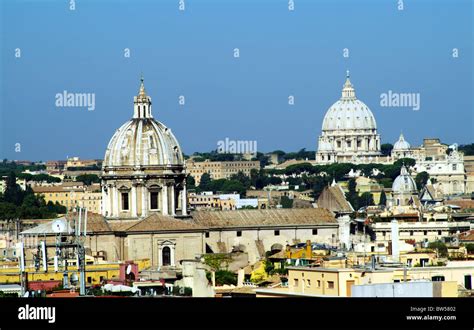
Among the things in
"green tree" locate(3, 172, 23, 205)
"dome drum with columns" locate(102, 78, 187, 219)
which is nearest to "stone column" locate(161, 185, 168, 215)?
"dome drum with columns" locate(102, 78, 187, 219)

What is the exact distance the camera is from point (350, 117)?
16288 centimetres

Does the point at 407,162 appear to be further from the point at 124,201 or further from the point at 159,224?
the point at 159,224

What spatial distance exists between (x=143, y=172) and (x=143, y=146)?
0.66 meters

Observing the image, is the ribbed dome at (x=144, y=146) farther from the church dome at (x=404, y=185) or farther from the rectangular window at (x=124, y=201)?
the church dome at (x=404, y=185)

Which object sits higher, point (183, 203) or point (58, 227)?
point (183, 203)

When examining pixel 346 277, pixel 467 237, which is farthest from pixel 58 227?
pixel 346 277

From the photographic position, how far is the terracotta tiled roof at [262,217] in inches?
1994

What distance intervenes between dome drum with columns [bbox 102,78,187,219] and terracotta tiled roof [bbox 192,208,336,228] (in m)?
0.97

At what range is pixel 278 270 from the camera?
34.1m

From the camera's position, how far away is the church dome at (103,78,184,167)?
49.5m

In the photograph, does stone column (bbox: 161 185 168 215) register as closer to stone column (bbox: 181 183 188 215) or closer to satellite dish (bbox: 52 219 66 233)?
stone column (bbox: 181 183 188 215)

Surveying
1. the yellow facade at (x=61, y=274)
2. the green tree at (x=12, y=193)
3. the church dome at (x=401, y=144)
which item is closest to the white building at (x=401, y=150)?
the church dome at (x=401, y=144)

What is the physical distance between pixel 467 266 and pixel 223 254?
2634 centimetres
